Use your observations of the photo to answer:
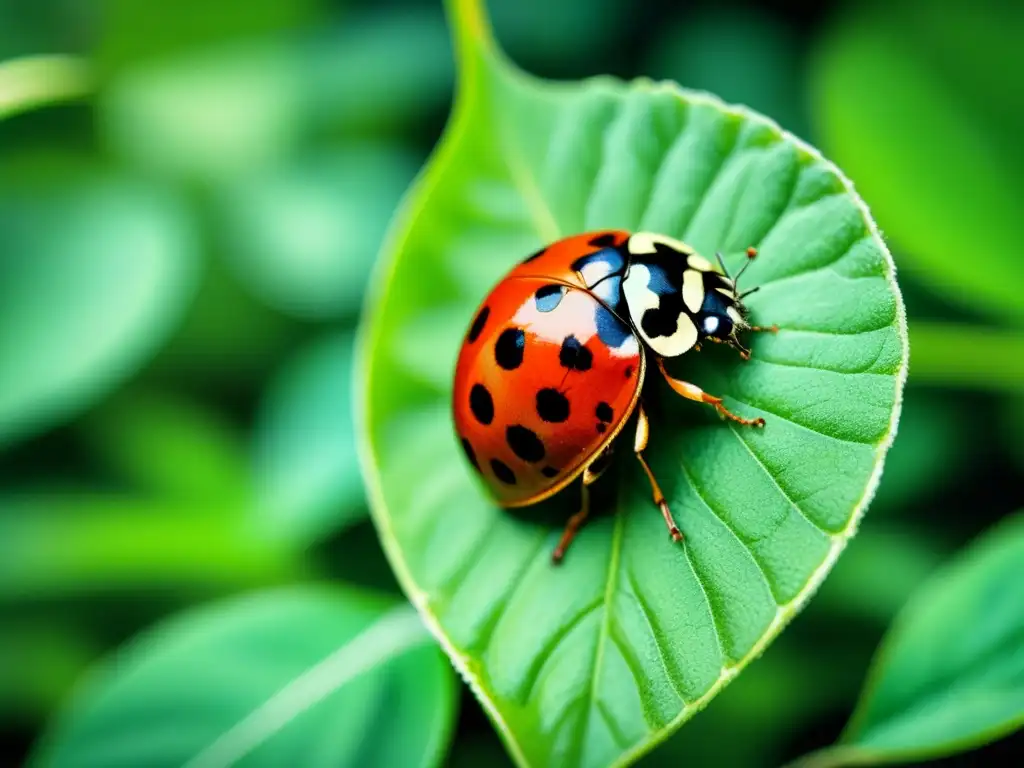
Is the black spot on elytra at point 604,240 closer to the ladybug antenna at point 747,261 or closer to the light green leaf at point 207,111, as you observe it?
the ladybug antenna at point 747,261

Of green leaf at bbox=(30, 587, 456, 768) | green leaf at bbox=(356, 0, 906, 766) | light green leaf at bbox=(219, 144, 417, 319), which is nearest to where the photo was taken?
green leaf at bbox=(356, 0, 906, 766)

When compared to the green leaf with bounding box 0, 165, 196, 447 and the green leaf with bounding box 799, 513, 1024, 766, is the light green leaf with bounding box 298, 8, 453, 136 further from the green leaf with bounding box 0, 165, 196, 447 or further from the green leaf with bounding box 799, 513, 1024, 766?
the green leaf with bounding box 799, 513, 1024, 766

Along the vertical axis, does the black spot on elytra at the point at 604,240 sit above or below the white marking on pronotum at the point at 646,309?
above

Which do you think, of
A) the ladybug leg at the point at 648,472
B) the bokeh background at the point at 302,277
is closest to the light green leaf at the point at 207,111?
the bokeh background at the point at 302,277

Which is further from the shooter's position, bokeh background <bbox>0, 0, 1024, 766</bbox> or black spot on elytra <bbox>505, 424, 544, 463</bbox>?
bokeh background <bbox>0, 0, 1024, 766</bbox>

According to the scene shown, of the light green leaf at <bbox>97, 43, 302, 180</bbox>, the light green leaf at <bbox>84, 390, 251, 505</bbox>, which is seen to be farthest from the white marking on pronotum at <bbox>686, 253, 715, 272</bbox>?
the light green leaf at <bbox>97, 43, 302, 180</bbox>

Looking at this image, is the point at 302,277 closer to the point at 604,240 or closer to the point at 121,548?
the point at 121,548

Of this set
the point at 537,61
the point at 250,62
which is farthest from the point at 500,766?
the point at 250,62
